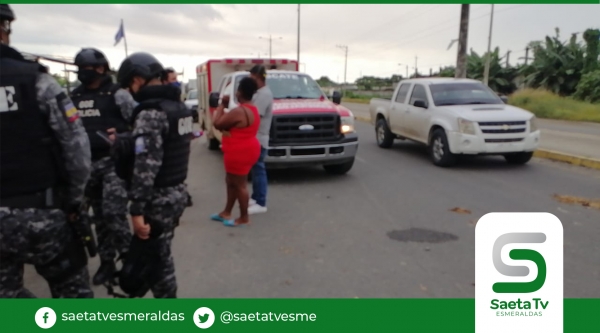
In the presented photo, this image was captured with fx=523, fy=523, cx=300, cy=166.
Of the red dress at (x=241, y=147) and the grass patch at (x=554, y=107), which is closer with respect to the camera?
the red dress at (x=241, y=147)

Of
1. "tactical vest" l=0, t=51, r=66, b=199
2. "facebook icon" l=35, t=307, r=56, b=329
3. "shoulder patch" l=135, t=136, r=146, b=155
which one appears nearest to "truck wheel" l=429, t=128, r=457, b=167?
"shoulder patch" l=135, t=136, r=146, b=155

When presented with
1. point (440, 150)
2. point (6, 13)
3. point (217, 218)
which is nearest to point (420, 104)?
point (440, 150)

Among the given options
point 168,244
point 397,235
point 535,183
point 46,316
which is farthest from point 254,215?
point 535,183

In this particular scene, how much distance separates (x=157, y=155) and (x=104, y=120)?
1.25m

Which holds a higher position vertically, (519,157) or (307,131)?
(307,131)

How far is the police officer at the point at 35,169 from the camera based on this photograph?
2.54 metres

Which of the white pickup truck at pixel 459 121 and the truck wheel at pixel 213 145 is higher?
the white pickup truck at pixel 459 121

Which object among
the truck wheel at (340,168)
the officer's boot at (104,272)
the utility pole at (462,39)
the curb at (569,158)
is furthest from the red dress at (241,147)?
the utility pole at (462,39)

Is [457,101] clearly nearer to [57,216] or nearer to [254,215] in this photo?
[254,215]

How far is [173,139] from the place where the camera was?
128 inches

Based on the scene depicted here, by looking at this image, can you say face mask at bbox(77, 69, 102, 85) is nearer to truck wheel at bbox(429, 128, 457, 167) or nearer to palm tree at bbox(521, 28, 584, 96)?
truck wheel at bbox(429, 128, 457, 167)

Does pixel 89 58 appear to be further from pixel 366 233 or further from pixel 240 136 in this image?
pixel 366 233

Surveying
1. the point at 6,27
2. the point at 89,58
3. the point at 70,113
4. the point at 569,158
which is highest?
the point at 6,27

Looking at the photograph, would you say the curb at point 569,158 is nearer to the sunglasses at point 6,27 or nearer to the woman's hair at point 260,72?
the woman's hair at point 260,72
